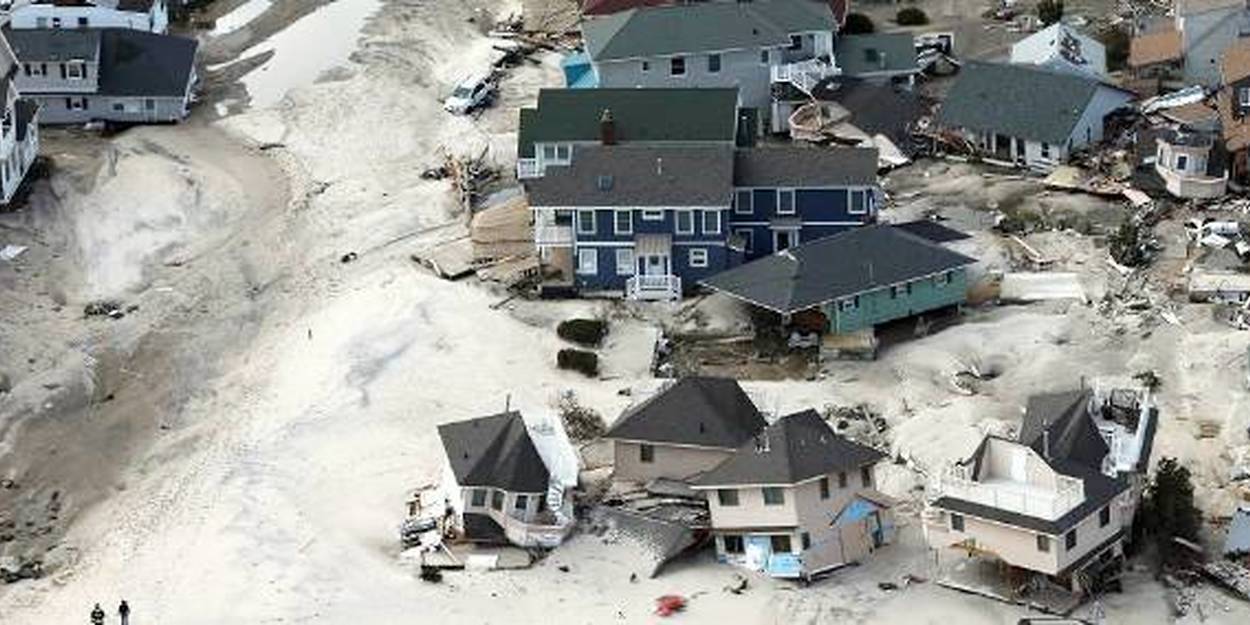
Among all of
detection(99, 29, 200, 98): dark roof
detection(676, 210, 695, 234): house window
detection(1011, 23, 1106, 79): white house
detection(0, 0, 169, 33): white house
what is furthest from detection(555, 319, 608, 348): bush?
detection(0, 0, 169, 33): white house

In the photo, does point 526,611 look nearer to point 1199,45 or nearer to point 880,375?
point 880,375

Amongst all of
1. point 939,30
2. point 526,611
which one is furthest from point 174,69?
point 526,611

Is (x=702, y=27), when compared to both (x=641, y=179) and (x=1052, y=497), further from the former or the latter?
(x=1052, y=497)

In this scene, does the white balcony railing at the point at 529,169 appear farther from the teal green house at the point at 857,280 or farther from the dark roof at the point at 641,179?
the teal green house at the point at 857,280

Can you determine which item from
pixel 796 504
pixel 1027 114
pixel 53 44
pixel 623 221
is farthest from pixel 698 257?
pixel 53 44

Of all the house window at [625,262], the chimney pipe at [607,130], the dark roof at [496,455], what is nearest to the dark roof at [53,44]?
the chimney pipe at [607,130]

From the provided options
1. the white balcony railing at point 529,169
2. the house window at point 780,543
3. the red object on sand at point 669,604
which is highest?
the white balcony railing at point 529,169

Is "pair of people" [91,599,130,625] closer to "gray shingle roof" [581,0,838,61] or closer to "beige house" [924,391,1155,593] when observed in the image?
"beige house" [924,391,1155,593]
